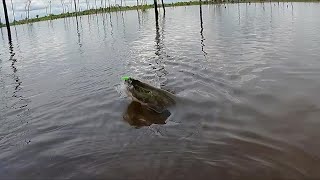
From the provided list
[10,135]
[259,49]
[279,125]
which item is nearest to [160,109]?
[279,125]

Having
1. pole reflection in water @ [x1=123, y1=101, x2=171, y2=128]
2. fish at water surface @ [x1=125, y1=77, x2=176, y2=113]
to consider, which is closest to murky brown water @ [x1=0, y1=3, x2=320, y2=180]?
pole reflection in water @ [x1=123, y1=101, x2=171, y2=128]

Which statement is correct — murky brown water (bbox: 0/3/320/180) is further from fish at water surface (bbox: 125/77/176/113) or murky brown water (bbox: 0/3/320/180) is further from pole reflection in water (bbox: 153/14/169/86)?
fish at water surface (bbox: 125/77/176/113)

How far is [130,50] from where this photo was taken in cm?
2106

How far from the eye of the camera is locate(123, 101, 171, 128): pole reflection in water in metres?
8.43

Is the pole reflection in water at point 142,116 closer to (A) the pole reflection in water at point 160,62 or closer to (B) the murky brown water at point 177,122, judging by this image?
(B) the murky brown water at point 177,122

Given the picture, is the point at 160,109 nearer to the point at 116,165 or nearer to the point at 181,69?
the point at 116,165

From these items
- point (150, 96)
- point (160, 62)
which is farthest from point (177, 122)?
point (160, 62)

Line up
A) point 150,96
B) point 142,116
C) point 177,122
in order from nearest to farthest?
point 177,122 → point 142,116 → point 150,96

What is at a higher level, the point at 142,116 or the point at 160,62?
the point at 160,62

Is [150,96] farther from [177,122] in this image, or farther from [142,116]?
[177,122]

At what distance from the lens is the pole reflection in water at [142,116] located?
8.43m

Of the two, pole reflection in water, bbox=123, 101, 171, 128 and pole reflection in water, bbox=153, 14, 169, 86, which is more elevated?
pole reflection in water, bbox=153, 14, 169, 86

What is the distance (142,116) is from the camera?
8883 millimetres

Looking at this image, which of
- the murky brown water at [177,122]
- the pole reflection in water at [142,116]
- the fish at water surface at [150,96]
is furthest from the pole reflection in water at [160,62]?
the pole reflection in water at [142,116]
